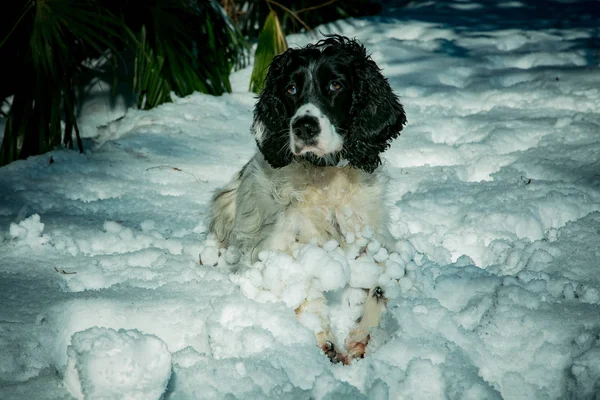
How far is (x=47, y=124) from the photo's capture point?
5055mm

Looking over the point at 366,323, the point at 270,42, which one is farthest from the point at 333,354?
the point at 270,42

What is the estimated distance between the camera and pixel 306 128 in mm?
3057

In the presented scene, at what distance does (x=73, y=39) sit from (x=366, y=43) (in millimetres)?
3885

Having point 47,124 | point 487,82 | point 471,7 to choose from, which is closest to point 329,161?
point 47,124

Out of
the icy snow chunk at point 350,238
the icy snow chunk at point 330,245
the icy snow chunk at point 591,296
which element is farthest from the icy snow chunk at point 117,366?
the icy snow chunk at point 591,296

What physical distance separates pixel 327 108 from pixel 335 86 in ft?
0.61

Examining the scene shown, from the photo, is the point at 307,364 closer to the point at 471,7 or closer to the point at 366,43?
the point at 366,43

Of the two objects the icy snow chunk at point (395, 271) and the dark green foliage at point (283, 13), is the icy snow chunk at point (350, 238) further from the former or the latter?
the dark green foliage at point (283, 13)

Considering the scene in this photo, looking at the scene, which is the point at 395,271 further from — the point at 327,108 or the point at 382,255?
the point at 327,108

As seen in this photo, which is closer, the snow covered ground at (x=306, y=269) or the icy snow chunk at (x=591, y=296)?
the snow covered ground at (x=306, y=269)

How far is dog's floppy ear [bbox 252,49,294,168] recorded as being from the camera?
3393mm

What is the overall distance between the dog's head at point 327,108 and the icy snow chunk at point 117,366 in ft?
4.61

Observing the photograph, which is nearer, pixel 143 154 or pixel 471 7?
pixel 143 154

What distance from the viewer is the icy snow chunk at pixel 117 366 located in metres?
1.99
